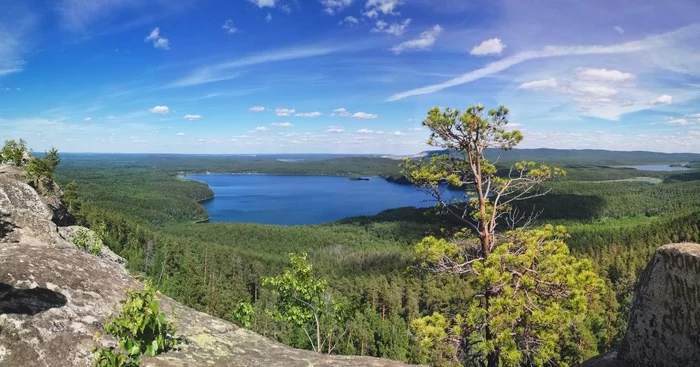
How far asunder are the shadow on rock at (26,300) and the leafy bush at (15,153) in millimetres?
29210

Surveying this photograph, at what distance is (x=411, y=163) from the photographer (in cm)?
1524

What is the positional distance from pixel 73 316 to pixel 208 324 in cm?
249

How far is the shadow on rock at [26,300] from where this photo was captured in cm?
564

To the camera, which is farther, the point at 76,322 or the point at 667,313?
the point at 667,313

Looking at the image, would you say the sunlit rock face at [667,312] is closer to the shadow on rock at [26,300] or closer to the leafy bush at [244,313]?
the shadow on rock at [26,300]

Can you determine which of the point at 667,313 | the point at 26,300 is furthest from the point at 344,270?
the point at 26,300

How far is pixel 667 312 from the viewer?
6840mm

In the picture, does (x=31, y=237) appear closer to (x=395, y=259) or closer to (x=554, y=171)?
(x=554, y=171)

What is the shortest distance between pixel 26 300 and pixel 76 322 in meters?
0.72

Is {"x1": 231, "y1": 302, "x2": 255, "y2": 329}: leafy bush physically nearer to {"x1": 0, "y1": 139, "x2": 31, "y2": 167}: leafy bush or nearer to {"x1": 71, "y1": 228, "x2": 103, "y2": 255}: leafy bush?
{"x1": 71, "y1": 228, "x2": 103, "y2": 255}: leafy bush

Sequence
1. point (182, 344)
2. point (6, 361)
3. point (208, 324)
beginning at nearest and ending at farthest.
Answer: point (6, 361) < point (182, 344) < point (208, 324)

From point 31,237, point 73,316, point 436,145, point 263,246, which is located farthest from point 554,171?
point 263,246

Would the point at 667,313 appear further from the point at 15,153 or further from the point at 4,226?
the point at 15,153

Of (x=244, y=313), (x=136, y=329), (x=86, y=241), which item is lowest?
(x=244, y=313)
